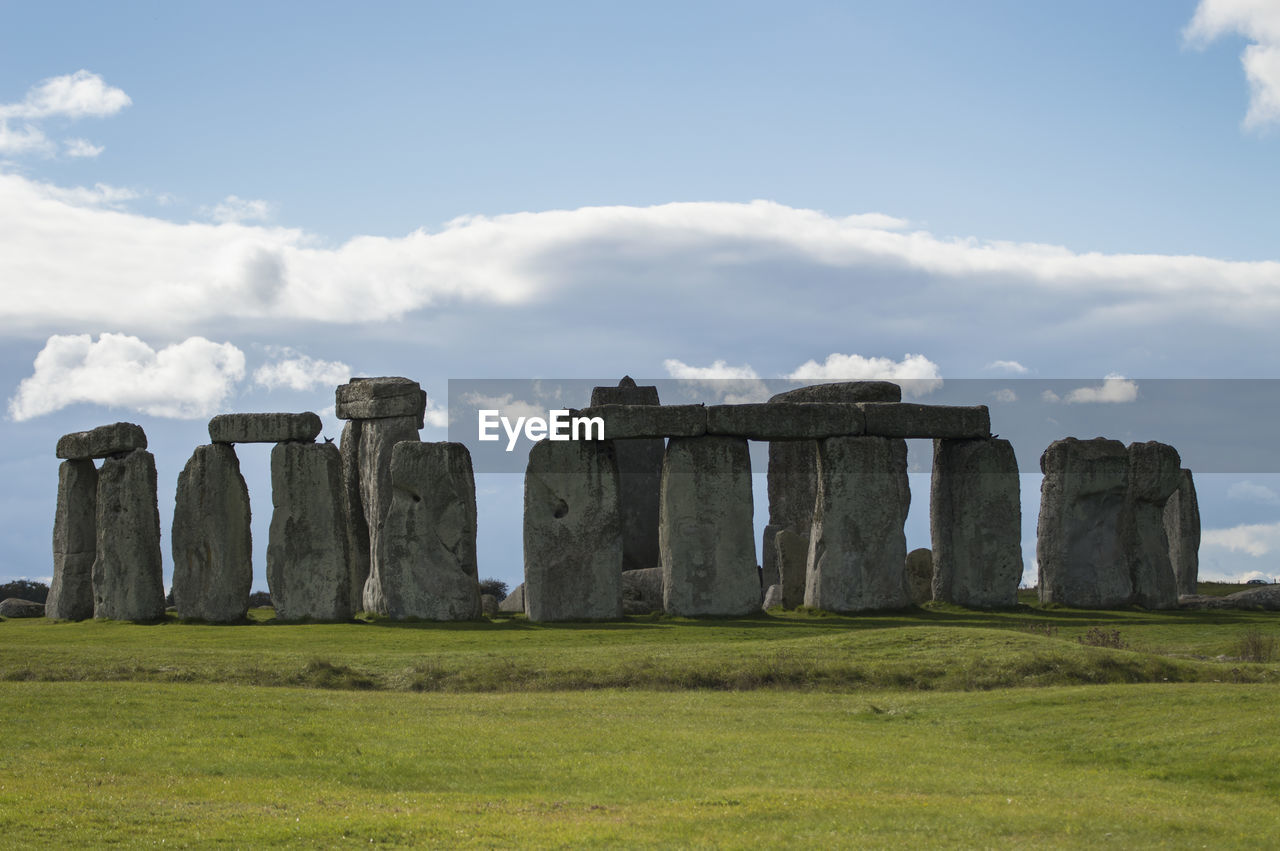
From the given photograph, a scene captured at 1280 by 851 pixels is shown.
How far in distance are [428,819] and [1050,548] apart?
76.4ft

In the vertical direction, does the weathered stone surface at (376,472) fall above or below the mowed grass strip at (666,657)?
above

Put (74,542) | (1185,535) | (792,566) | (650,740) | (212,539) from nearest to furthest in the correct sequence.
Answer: (650,740) < (212,539) < (792,566) < (74,542) < (1185,535)

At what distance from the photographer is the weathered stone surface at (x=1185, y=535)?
3894 centimetres

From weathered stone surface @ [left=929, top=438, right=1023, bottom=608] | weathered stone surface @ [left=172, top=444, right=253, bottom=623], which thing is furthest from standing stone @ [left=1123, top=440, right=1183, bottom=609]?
weathered stone surface @ [left=172, top=444, right=253, bottom=623]

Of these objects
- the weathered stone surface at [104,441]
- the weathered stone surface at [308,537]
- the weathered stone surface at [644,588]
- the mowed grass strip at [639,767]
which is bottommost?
the mowed grass strip at [639,767]

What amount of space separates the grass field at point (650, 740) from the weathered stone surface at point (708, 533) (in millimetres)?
2909

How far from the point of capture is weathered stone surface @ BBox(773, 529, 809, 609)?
33.0 m

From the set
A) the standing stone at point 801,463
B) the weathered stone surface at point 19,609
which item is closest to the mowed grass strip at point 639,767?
the standing stone at point 801,463

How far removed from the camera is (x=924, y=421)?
105 ft

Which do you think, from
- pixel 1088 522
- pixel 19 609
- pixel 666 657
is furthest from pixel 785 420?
pixel 19 609

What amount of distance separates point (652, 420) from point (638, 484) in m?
9.47

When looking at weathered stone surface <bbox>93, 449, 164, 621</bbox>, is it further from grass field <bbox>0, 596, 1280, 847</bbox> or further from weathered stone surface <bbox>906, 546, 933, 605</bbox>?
weathered stone surface <bbox>906, 546, 933, 605</bbox>

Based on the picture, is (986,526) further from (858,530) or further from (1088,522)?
(858,530)

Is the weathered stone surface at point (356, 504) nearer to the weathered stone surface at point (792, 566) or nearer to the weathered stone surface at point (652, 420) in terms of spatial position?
the weathered stone surface at point (652, 420)
